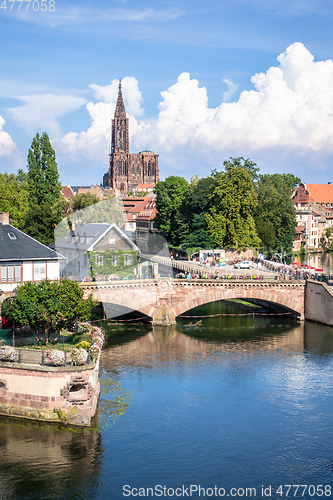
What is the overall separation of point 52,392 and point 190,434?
959 cm

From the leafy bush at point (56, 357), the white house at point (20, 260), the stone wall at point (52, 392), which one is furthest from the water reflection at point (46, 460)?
the white house at point (20, 260)

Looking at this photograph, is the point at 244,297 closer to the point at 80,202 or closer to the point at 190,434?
the point at 190,434

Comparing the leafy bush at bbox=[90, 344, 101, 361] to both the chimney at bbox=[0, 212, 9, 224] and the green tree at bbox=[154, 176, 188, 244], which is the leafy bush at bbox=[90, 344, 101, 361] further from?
the green tree at bbox=[154, 176, 188, 244]

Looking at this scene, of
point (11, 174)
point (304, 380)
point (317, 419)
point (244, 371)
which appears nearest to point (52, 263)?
point (244, 371)

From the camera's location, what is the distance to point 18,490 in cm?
3291

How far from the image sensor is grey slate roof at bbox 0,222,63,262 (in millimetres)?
63981

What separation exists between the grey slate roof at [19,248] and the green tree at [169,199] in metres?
67.8

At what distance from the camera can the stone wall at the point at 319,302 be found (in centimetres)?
7462

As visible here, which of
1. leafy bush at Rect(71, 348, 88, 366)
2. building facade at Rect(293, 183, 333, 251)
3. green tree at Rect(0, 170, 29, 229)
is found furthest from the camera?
building facade at Rect(293, 183, 333, 251)

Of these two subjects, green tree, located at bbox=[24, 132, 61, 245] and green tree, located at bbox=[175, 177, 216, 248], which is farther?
green tree, located at bbox=[175, 177, 216, 248]

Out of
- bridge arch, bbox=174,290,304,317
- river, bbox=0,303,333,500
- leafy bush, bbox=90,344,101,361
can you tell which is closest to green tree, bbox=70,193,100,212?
bridge arch, bbox=174,290,304,317

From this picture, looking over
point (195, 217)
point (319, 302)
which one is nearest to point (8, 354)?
point (319, 302)

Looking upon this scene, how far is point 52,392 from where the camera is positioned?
4066 cm

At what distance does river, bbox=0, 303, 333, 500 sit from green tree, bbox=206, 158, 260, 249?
4946 centimetres
